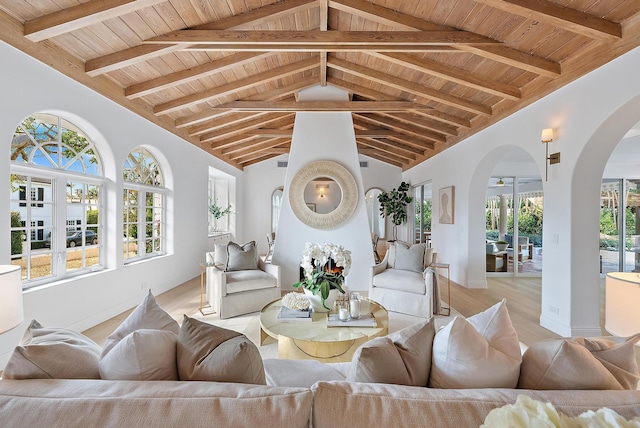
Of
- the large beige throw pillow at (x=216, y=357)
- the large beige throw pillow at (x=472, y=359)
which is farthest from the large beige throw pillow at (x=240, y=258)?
the large beige throw pillow at (x=472, y=359)

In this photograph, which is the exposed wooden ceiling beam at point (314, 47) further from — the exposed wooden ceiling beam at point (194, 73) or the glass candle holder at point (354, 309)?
the glass candle holder at point (354, 309)

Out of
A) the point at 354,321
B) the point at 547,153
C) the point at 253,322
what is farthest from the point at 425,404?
the point at 547,153

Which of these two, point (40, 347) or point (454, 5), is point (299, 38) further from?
point (40, 347)

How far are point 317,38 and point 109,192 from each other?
3047 mm

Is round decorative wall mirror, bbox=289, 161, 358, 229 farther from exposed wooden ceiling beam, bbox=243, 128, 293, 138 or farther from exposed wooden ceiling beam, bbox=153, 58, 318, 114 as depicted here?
exposed wooden ceiling beam, bbox=243, 128, 293, 138

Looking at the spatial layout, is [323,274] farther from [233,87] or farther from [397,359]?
[233,87]

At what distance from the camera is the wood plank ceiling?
2.37m

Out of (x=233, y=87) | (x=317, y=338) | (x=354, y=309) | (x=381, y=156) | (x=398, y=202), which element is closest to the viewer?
(x=317, y=338)

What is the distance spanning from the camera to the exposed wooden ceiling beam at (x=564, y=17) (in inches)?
91.7

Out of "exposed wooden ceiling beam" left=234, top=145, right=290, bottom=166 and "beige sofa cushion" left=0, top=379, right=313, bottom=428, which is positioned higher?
"exposed wooden ceiling beam" left=234, top=145, right=290, bottom=166

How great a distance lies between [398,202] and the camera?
8375mm

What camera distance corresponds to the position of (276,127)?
23.7 feet

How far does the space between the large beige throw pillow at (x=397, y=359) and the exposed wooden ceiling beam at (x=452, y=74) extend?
3.39 meters

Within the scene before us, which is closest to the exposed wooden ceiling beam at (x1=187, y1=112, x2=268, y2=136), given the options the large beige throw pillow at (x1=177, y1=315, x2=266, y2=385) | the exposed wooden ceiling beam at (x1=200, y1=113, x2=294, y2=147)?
the exposed wooden ceiling beam at (x1=200, y1=113, x2=294, y2=147)
